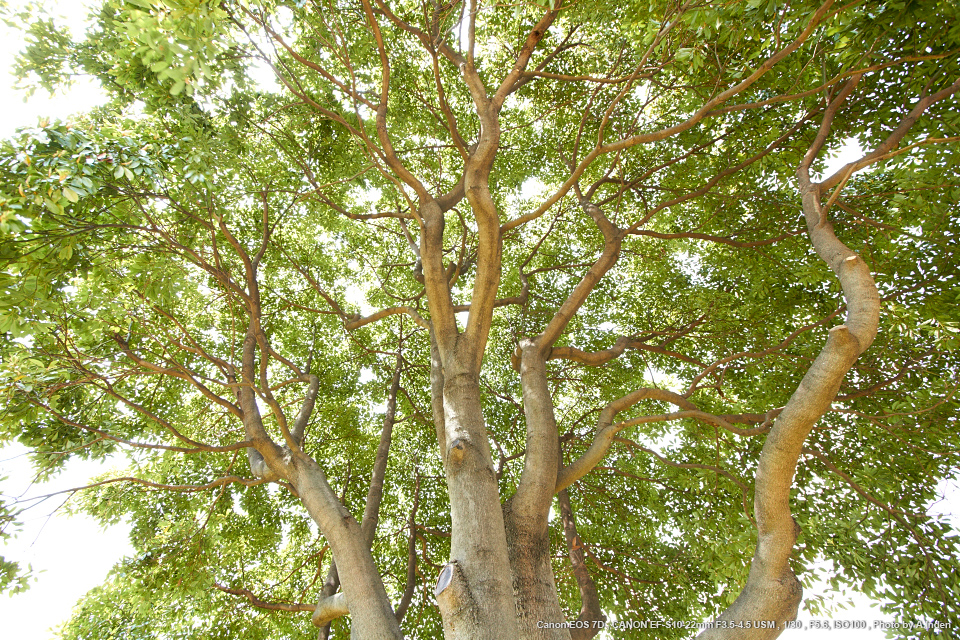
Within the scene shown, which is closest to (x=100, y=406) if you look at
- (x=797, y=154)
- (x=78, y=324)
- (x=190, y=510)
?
(x=78, y=324)

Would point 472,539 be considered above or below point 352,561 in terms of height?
below

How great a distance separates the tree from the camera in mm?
3475

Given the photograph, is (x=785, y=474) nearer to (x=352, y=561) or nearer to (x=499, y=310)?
(x=352, y=561)

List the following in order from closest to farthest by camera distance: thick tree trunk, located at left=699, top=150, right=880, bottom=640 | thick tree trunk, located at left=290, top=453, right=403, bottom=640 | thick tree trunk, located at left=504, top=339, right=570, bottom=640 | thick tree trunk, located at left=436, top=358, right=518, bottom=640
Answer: thick tree trunk, located at left=436, top=358, right=518, bottom=640 → thick tree trunk, located at left=699, top=150, right=880, bottom=640 → thick tree trunk, located at left=504, top=339, right=570, bottom=640 → thick tree trunk, located at left=290, top=453, right=403, bottom=640

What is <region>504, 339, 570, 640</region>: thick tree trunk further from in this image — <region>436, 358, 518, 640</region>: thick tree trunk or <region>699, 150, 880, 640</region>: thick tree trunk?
<region>699, 150, 880, 640</region>: thick tree trunk

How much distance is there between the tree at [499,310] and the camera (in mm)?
3475

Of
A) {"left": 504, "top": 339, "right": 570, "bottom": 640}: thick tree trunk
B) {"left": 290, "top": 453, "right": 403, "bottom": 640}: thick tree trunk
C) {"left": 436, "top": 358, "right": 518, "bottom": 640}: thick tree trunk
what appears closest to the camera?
{"left": 436, "top": 358, "right": 518, "bottom": 640}: thick tree trunk

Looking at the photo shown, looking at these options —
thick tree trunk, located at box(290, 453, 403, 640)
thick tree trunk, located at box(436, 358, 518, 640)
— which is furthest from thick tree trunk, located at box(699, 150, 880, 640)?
thick tree trunk, located at box(290, 453, 403, 640)

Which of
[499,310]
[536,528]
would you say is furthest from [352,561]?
[499,310]

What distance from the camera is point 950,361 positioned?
543cm

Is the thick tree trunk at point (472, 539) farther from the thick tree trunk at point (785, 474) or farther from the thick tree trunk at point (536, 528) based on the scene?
the thick tree trunk at point (785, 474)

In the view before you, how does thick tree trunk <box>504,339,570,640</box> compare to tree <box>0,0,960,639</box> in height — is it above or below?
below

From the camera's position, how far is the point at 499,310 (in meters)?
9.10

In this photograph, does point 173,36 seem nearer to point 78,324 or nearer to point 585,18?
point 78,324
